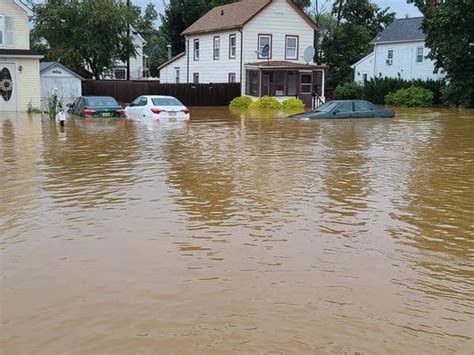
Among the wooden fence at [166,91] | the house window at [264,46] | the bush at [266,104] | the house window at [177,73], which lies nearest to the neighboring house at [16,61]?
the wooden fence at [166,91]

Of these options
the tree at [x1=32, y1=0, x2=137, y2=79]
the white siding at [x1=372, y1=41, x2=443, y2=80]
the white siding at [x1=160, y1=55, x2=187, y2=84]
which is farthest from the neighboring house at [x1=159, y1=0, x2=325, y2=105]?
the white siding at [x1=372, y1=41, x2=443, y2=80]

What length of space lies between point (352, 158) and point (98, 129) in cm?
1039

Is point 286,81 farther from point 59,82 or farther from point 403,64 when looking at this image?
point 59,82

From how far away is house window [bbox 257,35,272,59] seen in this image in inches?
1658

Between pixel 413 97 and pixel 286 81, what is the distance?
885cm

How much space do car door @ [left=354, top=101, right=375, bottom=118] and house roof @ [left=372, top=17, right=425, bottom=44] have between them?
2392 cm

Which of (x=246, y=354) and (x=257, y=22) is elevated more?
(x=257, y=22)

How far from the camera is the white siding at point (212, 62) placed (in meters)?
43.5

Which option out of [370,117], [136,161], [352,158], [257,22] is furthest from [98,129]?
[257,22]

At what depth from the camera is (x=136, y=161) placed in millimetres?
14297

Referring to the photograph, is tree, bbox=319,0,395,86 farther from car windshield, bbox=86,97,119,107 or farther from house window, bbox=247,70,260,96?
car windshield, bbox=86,97,119,107

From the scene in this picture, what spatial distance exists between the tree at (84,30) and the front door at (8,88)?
56.2 ft

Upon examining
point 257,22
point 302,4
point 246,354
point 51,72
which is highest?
point 302,4

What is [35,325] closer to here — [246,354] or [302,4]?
[246,354]
